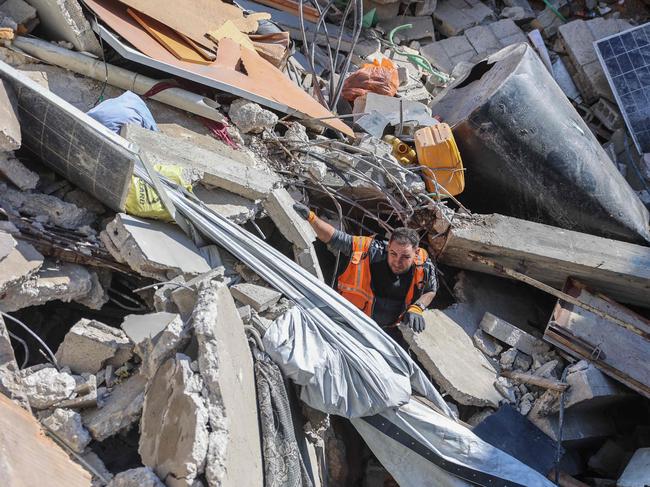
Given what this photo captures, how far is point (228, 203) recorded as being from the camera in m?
5.36

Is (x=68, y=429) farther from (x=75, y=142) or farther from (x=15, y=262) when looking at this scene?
(x=75, y=142)

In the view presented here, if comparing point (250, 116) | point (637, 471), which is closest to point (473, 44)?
point (250, 116)

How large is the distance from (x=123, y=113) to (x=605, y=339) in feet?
13.2

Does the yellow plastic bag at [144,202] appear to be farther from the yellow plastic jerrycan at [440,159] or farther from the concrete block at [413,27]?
the concrete block at [413,27]

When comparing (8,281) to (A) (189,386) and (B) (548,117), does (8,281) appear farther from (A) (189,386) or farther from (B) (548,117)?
(B) (548,117)

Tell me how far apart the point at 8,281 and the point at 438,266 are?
3852 millimetres

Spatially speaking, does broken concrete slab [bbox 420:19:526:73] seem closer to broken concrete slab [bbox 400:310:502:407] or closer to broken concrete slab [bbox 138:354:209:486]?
broken concrete slab [bbox 400:310:502:407]

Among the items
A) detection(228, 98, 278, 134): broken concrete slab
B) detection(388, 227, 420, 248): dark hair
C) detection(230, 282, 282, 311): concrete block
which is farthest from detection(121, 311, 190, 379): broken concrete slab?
detection(228, 98, 278, 134): broken concrete slab

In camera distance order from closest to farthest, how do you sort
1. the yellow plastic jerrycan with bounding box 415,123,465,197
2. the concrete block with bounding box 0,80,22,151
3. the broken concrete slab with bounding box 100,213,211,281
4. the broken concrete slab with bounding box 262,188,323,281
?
the concrete block with bounding box 0,80,22,151 → the broken concrete slab with bounding box 100,213,211,281 → the broken concrete slab with bounding box 262,188,323,281 → the yellow plastic jerrycan with bounding box 415,123,465,197

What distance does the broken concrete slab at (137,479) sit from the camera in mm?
3547

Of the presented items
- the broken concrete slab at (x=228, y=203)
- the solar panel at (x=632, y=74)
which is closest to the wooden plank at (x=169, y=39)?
the broken concrete slab at (x=228, y=203)

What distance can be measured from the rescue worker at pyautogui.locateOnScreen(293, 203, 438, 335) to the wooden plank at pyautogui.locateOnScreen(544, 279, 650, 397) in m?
1.05

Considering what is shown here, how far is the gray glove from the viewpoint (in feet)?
18.8

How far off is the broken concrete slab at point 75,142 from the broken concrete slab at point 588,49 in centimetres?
627
